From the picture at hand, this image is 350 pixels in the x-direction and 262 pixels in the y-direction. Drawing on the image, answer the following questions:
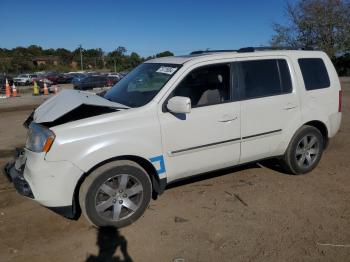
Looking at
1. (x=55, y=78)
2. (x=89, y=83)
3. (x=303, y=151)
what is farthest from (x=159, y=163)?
(x=55, y=78)

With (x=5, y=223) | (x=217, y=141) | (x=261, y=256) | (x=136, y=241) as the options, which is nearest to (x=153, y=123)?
(x=217, y=141)

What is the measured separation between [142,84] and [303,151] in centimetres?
259

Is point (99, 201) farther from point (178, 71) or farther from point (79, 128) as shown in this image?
point (178, 71)

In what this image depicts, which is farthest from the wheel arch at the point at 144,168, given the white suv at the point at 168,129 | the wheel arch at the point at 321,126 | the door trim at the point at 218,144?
the wheel arch at the point at 321,126

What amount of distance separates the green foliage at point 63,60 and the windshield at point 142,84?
61612 mm

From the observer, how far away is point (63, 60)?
10288 cm

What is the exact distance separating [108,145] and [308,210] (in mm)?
2448

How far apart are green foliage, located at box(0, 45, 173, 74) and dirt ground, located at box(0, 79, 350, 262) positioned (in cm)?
6208

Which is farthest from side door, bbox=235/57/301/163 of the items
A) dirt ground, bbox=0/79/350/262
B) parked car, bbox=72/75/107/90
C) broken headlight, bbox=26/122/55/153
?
parked car, bbox=72/75/107/90

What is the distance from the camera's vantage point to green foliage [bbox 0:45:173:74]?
74844 mm

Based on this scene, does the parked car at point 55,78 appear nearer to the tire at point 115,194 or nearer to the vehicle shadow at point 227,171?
the vehicle shadow at point 227,171

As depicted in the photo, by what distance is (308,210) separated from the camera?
4.43m

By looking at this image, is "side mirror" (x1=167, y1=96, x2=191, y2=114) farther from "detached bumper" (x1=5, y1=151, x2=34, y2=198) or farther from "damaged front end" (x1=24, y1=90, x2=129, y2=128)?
"detached bumper" (x1=5, y1=151, x2=34, y2=198)

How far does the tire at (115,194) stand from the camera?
152 inches
